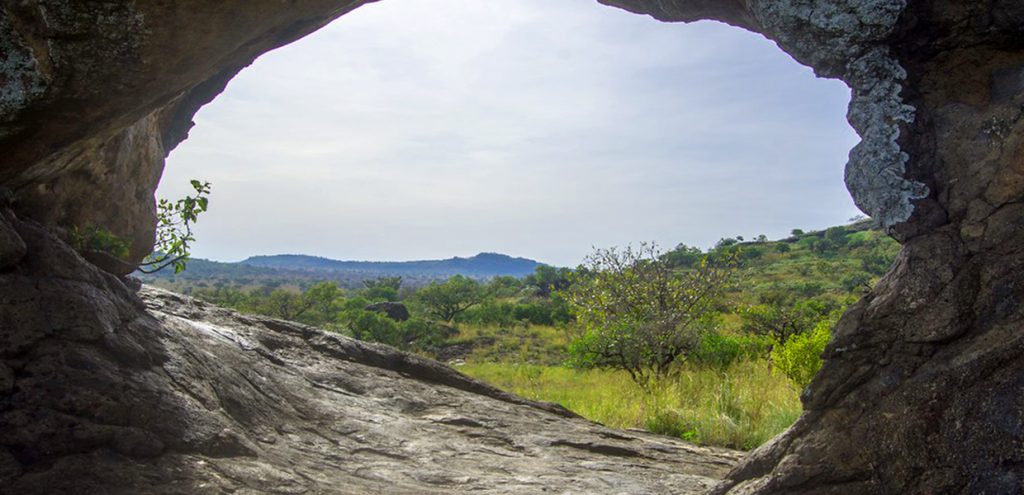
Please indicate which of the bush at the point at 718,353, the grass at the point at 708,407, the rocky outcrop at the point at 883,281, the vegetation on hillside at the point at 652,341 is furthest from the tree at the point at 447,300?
the rocky outcrop at the point at 883,281

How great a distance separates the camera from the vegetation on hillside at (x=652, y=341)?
9.34m

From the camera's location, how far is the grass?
8188 millimetres

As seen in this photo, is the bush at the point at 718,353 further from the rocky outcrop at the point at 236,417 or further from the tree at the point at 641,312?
the rocky outcrop at the point at 236,417

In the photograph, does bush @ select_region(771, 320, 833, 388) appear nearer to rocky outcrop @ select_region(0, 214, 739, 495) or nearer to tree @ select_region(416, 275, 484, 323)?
rocky outcrop @ select_region(0, 214, 739, 495)

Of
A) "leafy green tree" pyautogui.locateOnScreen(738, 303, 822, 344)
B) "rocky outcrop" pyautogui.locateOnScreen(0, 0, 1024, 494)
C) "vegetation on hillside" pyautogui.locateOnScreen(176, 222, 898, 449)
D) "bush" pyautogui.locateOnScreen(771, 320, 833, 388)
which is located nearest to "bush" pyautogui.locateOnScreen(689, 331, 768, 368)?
"vegetation on hillside" pyautogui.locateOnScreen(176, 222, 898, 449)

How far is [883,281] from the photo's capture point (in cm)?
431

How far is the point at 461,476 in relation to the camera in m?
5.74

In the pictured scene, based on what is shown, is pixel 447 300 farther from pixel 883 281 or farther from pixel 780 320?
pixel 883 281

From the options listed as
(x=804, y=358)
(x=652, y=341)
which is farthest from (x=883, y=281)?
(x=652, y=341)

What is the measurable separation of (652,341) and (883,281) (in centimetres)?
1008

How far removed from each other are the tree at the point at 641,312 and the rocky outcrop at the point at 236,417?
18.7 feet

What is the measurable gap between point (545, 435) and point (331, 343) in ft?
10.3

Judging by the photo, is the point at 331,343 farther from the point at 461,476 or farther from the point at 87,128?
the point at 87,128

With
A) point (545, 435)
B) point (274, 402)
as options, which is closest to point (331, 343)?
point (274, 402)
